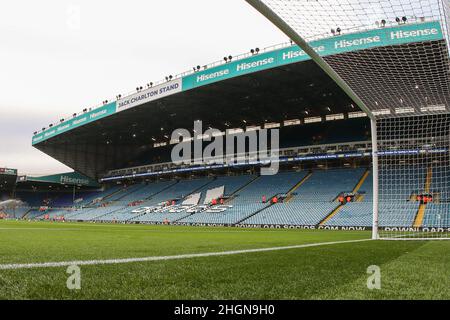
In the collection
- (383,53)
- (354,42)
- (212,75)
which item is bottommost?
(383,53)

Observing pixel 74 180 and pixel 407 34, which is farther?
pixel 74 180

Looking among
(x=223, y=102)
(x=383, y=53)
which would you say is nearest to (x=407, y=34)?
(x=383, y=53)

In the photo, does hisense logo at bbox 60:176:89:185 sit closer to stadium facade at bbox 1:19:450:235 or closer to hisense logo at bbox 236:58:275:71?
stadium facade at bbox 1:19:450:235

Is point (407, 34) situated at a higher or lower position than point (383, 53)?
higher

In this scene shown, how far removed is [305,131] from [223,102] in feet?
32.6

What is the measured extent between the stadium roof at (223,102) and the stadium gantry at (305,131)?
0.10 m

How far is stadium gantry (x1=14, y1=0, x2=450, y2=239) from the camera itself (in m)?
8.65

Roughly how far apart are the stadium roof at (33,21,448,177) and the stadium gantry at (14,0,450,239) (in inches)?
3.8

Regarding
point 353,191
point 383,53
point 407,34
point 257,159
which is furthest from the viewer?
point 257,159

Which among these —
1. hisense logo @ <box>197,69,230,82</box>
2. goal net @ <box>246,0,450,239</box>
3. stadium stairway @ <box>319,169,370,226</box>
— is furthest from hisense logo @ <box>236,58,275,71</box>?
stadium stairway @ <box>319,169,370,226</box>

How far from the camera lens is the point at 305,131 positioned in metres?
36.3

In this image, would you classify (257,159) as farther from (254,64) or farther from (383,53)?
(383,53)

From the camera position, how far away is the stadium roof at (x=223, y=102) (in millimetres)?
21422

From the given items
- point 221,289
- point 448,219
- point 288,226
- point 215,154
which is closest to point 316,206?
point 288,226
